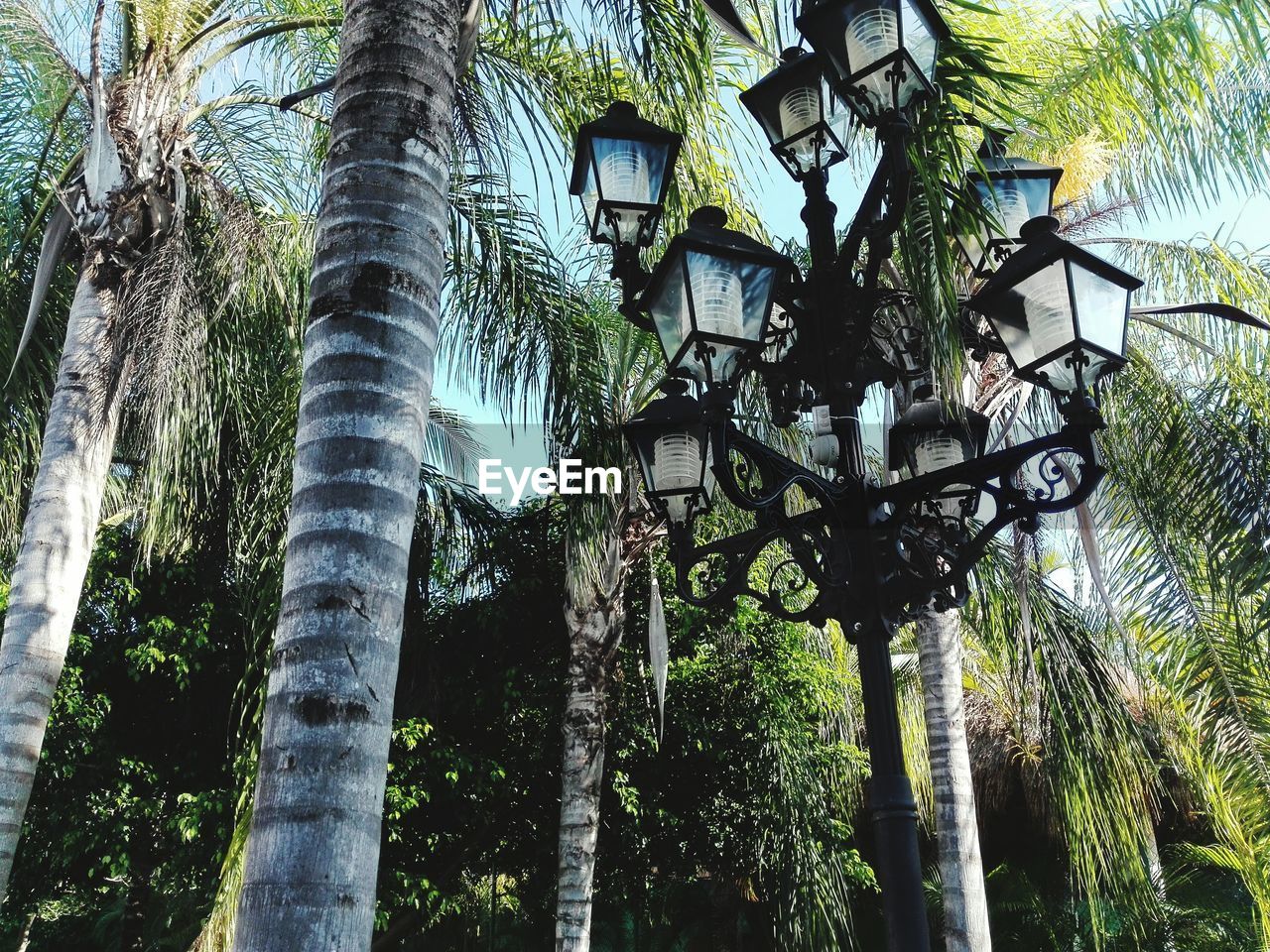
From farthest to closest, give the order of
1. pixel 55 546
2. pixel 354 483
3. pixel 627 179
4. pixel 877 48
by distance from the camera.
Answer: pixel 55 546 → pixel 627 179 → pixel 877 48 → pixel 354 483

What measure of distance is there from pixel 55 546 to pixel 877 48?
5065 mm

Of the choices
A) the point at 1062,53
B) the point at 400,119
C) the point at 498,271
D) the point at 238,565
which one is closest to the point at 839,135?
the point at 400,119

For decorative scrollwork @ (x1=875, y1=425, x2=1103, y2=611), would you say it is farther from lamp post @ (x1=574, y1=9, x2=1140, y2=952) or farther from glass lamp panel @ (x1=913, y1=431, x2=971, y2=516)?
glass lamp panel @ (x1=913, y1=431, x2=971, y2=516)

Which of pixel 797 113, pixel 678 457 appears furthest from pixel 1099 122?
pixel 678 457

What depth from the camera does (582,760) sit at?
9352 millimetres

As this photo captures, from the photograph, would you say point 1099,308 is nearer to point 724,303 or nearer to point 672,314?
point 724,303

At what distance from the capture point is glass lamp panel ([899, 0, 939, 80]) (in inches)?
151

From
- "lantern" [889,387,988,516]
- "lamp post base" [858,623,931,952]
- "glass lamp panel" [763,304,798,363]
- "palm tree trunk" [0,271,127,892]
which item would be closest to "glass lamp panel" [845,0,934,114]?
"glass lamp panel" [763,304,798,363]

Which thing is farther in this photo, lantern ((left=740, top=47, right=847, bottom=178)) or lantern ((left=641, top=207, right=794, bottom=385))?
lantern ((left=740, top=47, right=847, bottom=178))

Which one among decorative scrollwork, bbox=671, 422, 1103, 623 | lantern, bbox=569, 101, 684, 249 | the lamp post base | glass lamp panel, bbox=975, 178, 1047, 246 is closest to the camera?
the lamp post base

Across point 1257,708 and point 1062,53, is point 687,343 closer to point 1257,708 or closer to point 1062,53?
point 1257,708

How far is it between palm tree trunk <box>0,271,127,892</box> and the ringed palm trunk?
170 inches

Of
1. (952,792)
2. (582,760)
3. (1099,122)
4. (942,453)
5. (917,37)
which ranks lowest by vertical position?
(952,792)

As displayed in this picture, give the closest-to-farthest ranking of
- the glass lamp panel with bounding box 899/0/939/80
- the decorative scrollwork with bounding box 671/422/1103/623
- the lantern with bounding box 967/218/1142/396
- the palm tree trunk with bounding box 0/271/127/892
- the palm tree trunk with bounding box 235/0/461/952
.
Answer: the palm tree trunk with bounding box 235/0/461/952, the lantern with bounding box 967/218/1142/396, the decorative scrollwork with bounding box 671/422/1103/623, the glass lamp panel with bounding box 899/0/939/80, the palm tree trunk with bounding box 0/271/127/892
